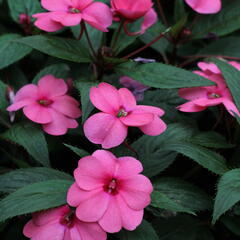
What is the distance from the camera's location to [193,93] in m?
1.44

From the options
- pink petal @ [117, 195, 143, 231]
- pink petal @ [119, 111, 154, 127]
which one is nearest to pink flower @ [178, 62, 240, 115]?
pink petal @ [119, 111, 154, 127]

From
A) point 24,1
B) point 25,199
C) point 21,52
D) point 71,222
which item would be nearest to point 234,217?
point 71,222

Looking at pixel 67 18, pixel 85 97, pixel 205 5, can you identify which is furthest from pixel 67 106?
pixel 205 5

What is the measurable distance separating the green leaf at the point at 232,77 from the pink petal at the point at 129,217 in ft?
1.69

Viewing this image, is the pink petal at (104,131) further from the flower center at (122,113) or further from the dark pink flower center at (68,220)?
the dark pink flower center at (68,220)

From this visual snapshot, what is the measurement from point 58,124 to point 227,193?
22.9 inches

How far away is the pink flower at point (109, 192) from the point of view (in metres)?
1.02

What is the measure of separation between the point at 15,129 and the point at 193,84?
57 cm

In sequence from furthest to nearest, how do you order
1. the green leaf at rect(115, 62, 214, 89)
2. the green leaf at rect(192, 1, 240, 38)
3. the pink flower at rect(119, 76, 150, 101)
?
the green leaf at rect(192, 1, 240, 38) → the pink flower at rect(119, 76, 150, 101) → the green leaf at rect(115, 62, 214, 89)

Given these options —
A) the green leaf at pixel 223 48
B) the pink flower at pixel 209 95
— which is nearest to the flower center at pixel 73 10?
the pink flower at pixel 209 95

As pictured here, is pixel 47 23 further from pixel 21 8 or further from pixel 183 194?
pixel 183 194

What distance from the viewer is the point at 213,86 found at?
1448 mm

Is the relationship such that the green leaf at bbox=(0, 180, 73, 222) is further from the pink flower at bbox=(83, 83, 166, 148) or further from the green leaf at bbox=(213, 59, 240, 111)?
the green leaf at bbox=(213, 59, 240, 111)

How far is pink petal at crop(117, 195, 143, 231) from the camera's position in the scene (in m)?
1.02
